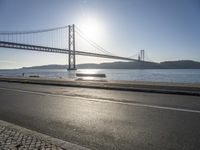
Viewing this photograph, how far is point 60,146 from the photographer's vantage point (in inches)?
143

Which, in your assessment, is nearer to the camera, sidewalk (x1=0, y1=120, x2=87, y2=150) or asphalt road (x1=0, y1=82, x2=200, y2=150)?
sidewalk (x1=0, y1=120, x2=87, y2=150)

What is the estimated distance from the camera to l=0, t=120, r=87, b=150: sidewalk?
348 cm

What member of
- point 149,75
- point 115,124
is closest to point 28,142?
point 115,124

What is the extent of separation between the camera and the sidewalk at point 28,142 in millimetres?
3480

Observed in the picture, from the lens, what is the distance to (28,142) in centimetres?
371

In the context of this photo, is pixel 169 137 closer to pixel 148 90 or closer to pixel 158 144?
pixel 158 144

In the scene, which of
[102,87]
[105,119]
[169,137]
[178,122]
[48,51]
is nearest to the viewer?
[169,137]

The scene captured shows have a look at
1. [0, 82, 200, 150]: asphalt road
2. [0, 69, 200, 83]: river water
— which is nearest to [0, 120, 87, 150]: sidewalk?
[0, 82, 200, 150]: asphalt road

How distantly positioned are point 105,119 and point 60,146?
6.62 ft

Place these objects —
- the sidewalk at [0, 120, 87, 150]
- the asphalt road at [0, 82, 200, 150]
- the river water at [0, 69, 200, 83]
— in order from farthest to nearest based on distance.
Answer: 1. the river water at [0, 69, 200, 83]
2. the asphalt road at [0, 82, 200, 150]
3. the sidewalk at [0, 120, 87, 150]

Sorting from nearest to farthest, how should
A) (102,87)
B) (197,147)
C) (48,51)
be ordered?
1. (197,147)
2. (102,87)
3. (48,51)

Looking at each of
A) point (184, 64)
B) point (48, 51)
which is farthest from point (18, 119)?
point (184, 64)

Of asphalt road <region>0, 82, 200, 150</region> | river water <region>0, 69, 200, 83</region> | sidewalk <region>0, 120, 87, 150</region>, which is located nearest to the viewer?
sidewalk <region>0, 120, 87, 150</region>

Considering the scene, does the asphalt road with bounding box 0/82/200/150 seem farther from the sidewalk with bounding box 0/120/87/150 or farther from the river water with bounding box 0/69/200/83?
the river water with bounding box 0/69/200/83
